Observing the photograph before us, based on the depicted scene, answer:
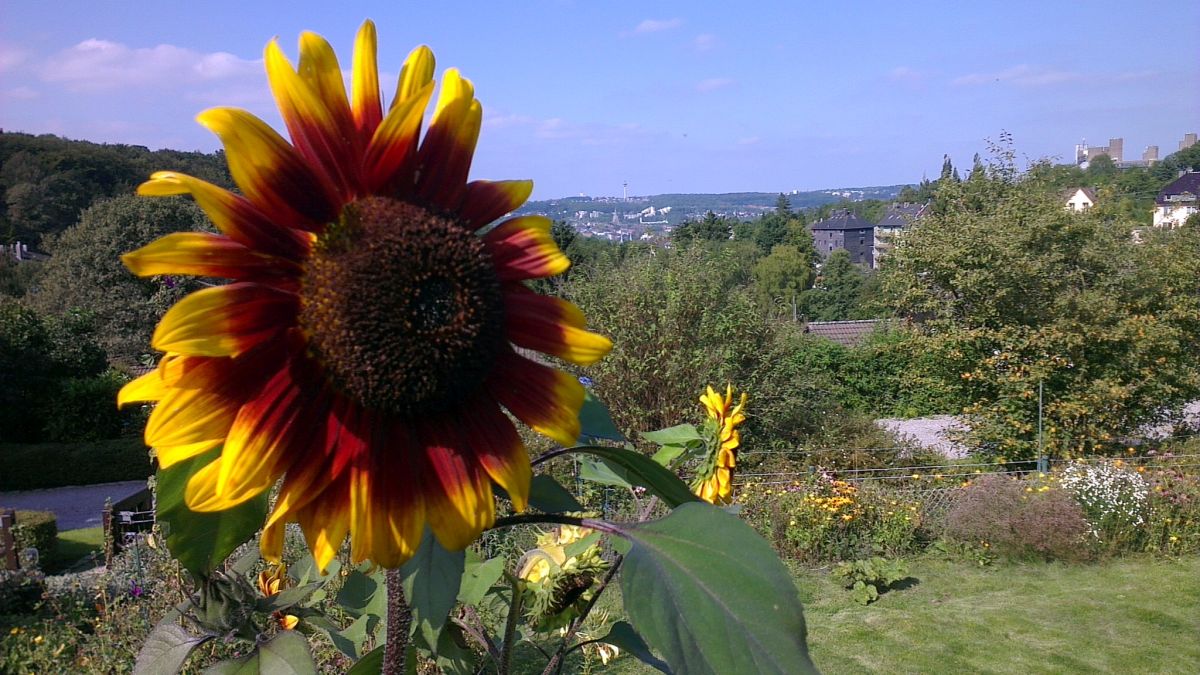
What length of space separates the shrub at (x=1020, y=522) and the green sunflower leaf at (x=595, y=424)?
345 inches

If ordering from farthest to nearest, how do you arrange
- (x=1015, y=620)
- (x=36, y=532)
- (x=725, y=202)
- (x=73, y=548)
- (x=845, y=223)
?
(x=725, y=202), (x=845, y=223), (x=73, y=548), (x=36, y=532), (x=1015, y=620)

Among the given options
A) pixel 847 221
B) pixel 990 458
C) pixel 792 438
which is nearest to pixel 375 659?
pixel 792 438

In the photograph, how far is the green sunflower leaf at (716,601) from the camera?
20.3 inches

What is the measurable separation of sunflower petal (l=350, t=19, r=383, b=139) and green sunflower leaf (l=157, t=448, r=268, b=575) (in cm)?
26

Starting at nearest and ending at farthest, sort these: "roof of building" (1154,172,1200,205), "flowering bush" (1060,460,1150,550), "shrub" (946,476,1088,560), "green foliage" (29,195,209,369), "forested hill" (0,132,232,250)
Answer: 1. "shrub" (946,476,1088,560)
2. "flowering bush" (1060,460,1150,550)
3. "green foliage" (29,195,209,369)
4. "forested hill" (0,132,232,250)
5. "roof of building" (1154,172,1200,205)

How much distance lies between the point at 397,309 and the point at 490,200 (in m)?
0.12

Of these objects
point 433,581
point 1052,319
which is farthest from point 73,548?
point 1052,319

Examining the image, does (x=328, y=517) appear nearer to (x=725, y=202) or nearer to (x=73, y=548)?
(x=73, y=548)

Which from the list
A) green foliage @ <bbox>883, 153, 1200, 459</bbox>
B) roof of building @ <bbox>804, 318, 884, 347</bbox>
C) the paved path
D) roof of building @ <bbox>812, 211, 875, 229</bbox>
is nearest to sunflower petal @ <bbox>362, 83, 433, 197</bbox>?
green foliage @ <bbox>883, 153, 1200, 459</bbox>

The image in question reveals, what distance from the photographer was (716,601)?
54 cm

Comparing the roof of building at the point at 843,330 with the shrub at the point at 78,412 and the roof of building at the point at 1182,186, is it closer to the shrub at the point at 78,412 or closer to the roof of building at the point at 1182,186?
the shrub at the point at 78,412

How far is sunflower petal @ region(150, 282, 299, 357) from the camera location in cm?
50

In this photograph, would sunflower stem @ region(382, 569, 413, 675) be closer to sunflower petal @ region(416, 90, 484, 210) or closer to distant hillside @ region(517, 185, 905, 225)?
sunflower petal @ region(416, 90, 484, 210)

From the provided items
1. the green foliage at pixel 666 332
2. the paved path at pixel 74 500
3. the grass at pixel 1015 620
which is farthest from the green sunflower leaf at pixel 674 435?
the paved path at pixel 74 500
